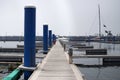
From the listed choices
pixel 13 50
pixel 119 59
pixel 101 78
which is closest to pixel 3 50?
pixel 13 50

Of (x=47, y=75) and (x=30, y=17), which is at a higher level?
(x=30, y=17)

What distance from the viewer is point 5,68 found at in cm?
3044

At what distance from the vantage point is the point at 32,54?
16469 millimetres

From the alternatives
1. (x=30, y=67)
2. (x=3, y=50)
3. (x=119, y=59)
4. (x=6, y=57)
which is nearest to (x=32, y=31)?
(x=30, y=67)

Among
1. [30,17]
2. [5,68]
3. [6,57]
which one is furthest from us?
[6,57]

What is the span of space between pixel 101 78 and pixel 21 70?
13.7 metres

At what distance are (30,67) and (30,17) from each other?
2.92 meters

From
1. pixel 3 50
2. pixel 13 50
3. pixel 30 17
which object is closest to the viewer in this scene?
pixel 30 17

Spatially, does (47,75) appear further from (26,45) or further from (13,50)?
(13,50)

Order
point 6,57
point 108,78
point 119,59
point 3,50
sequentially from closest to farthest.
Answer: point 108,78
point 6,57
point 119,59
point 3,50

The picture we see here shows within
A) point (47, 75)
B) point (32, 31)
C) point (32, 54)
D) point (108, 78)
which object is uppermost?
point (32, 31)

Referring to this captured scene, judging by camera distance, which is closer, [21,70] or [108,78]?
[21,70]

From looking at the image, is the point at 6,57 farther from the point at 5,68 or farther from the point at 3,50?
the point at 3,50

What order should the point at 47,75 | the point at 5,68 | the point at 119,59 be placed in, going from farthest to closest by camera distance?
the point at 119,59 < the point at 5,68 < the point at 47,75
